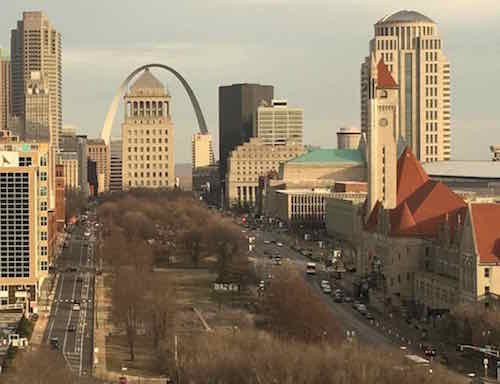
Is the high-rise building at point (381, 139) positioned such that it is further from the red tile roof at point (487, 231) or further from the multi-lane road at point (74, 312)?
the red tile roof at point (487, 231)

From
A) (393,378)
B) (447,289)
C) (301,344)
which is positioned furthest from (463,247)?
(393,378)

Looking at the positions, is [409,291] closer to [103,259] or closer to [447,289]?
[447,289]

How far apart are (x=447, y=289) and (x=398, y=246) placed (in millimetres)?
15068

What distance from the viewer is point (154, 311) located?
9600 cm

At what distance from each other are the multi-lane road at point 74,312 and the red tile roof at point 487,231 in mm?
27790

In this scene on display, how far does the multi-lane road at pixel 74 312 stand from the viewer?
297ft

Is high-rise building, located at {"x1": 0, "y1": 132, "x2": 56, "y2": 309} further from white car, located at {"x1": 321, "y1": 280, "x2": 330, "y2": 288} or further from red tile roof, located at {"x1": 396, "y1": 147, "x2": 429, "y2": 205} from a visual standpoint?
red tile roof, located at {"x1": 396, "y1": 147, "x2": 429, "y2": 205}

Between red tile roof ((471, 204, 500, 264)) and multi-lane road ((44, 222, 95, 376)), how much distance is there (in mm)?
27790

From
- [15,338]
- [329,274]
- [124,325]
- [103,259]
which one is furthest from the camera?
[103,259]

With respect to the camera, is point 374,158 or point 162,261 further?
point 162,261

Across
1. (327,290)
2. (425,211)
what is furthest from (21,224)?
(425,211)

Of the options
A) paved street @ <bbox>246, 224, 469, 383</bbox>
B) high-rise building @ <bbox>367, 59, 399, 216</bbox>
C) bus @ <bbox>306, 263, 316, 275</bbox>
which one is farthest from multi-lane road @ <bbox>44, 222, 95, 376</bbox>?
high-rise building @ <bbox>367, 59, 399, 216</bbox>

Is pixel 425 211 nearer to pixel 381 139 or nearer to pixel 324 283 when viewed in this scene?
pixel 324 283

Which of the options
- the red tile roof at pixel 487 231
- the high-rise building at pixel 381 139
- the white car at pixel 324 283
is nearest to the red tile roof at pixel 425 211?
the white car at pixel 324 283
